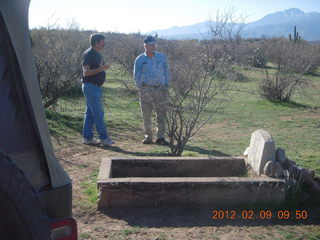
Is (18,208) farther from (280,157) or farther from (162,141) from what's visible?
(162,141)

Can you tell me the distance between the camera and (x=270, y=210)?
176 inches

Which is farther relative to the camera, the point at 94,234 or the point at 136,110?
the point at 136,110

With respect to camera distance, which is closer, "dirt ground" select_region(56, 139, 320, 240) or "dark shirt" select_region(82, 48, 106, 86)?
"dirt ground" select_region(56, 139, 320, 240)

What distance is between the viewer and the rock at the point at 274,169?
15.1 ft

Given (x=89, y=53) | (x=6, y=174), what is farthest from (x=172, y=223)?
(x=89, y=53)

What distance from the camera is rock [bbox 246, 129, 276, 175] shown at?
15.5 feet

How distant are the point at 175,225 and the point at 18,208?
258 cm

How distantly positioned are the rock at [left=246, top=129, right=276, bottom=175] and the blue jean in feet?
9.56

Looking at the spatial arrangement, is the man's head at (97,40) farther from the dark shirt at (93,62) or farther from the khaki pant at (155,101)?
the khaki pant at (155,101)

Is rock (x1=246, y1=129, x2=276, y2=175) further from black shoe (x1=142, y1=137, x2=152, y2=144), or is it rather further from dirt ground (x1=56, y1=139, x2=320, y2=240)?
black shoe (x1=142, y1=137, x2=152, y2=144)

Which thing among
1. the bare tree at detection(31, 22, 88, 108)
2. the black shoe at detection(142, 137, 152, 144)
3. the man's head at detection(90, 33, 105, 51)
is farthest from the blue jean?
the bare tree at detection(31, 22, 88, 108)

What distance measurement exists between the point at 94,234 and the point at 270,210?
1941 millimetres

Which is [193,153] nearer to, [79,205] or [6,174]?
[79,205]

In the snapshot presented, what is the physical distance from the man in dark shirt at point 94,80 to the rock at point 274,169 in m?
3.22
